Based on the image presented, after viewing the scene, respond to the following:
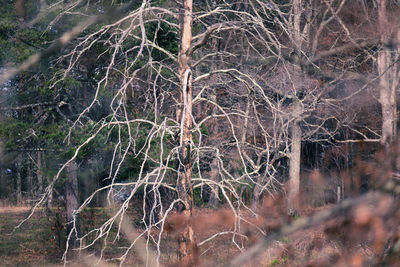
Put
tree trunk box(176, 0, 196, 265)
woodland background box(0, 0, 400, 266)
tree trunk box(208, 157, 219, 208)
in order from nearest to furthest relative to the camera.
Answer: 1. tree trunk box(176, 0, 196, 265)
2. tree trunk box(208, 157, 219, 208)
3. woodland background box(0, 0, 400, 266)

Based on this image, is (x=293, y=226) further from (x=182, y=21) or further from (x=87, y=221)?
(x=87, y=221)

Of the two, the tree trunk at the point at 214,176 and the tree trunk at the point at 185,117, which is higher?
the tree trunk at the point at 185,117

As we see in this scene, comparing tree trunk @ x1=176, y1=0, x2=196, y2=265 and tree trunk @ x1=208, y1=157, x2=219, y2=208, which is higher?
tree trunk @ x1=176, y1=0, x2=196, y2=265

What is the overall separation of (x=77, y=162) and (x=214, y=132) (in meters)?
4.08

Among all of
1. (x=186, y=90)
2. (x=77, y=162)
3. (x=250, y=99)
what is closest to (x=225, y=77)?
(x=250, y=99)

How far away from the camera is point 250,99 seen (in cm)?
648

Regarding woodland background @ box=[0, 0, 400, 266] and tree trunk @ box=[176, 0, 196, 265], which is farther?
woodland background @ box=[0, 0, 400, 266]

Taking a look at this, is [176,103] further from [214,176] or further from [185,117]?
[214,176]

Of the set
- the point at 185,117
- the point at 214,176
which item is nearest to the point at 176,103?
the point at 185,117

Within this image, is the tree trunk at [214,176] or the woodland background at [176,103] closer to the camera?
the tree trunk at [214,176]

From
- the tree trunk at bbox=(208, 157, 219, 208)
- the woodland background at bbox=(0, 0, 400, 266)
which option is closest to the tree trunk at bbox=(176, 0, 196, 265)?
the woodland background at bbox=(0, 0, 400, 266)

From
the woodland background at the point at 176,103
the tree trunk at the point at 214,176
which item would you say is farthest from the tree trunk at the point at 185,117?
the tree trunk at the point at 214,176

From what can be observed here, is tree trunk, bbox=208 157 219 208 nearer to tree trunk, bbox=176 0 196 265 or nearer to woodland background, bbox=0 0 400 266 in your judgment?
woodland background, bbox=0 0 400 266

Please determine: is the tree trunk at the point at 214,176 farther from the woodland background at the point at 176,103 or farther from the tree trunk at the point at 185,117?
the tree trunk at the point at 185,117
